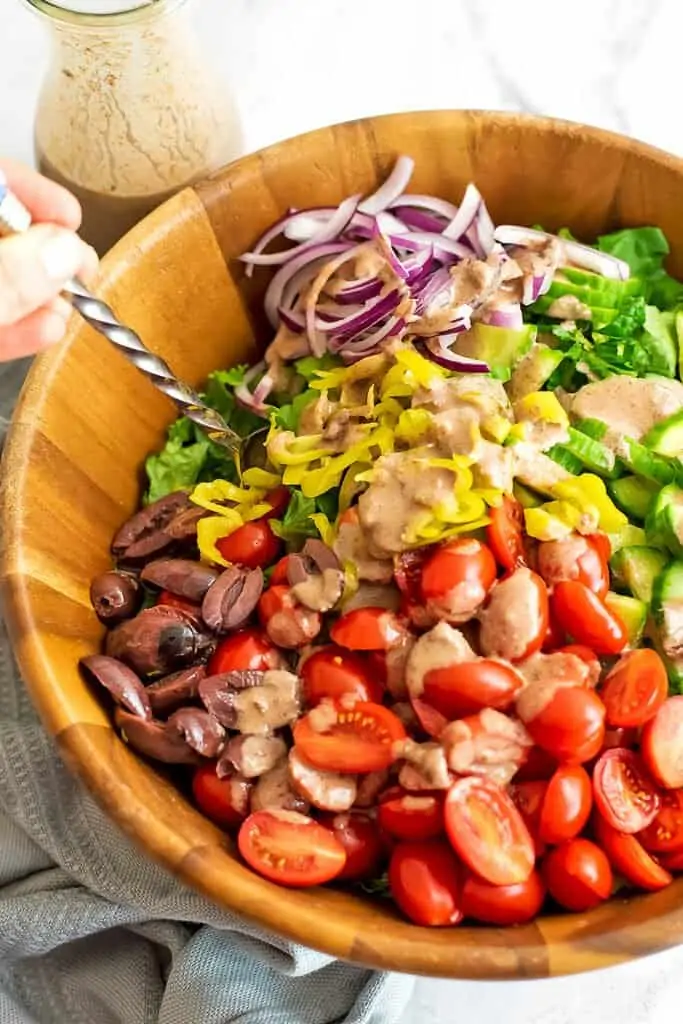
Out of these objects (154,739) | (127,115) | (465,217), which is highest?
(127,115)

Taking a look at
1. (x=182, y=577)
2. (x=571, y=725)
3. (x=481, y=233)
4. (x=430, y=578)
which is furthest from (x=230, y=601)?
(x=481, y=233)

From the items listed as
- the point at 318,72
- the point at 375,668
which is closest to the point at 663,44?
the point at 318,72

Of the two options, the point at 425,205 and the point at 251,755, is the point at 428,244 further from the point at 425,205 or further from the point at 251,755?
the point at 251,755

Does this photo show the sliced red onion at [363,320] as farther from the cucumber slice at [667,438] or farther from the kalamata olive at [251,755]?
the kalamata olive at [251,755]

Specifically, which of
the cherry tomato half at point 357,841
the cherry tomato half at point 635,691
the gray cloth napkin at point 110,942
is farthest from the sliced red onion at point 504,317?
the gray cloth napkin at point 110,942

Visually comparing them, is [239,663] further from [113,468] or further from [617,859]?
[617,859]
